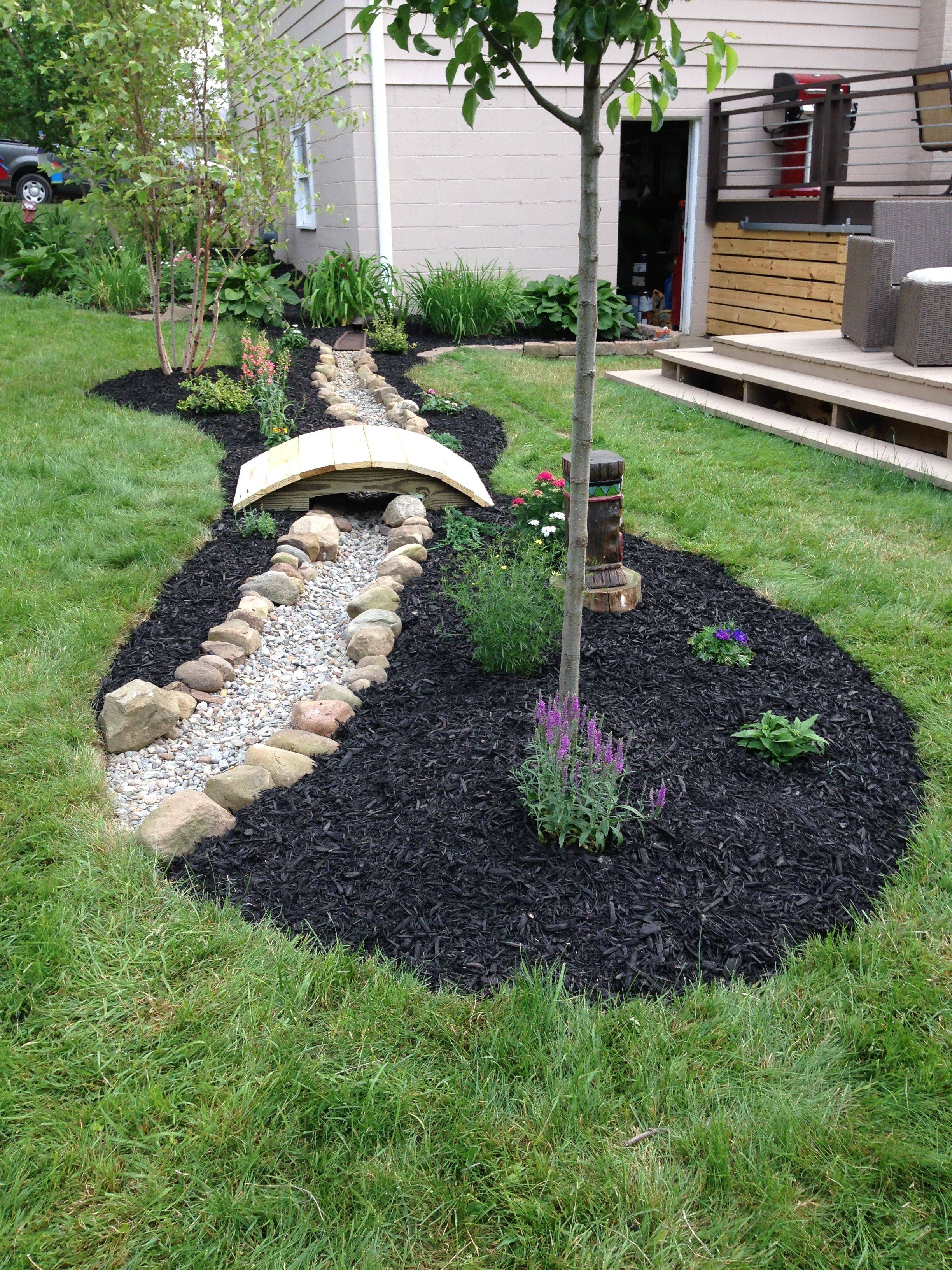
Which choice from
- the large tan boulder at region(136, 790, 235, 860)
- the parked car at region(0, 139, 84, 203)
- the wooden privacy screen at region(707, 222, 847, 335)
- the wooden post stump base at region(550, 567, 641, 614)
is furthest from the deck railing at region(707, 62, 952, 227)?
the parked car at region(0, 139, 84, 203)

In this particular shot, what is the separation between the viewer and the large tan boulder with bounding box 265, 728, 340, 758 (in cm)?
287

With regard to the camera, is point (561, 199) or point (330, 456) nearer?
point (330, 456)

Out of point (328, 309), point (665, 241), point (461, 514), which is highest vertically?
point (665, 241)

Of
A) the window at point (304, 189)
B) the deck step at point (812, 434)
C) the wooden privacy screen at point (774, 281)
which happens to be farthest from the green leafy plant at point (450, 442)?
the window at point (304, 189)

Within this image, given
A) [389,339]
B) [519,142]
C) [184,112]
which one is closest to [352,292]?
[389,339]

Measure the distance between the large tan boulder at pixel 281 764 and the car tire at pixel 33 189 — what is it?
17937 mm

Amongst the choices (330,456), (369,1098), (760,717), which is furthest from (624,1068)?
(330,456)

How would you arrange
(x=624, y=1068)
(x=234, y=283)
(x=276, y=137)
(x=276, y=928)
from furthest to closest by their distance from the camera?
1. (x=234, y=283)
2. (x=276, y=137)
3. (x=276, y=928)
4. (x=624, y=1068)

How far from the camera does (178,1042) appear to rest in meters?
1.90

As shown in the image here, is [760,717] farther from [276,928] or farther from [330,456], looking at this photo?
[330,456]

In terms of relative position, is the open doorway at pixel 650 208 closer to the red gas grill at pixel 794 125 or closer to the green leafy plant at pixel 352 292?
the red gas grill at pixel 794 125

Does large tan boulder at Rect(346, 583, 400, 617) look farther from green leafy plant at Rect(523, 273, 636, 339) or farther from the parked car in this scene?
the parked car

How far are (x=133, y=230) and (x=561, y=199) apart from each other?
4993 mm

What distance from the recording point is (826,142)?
8.91 meters
